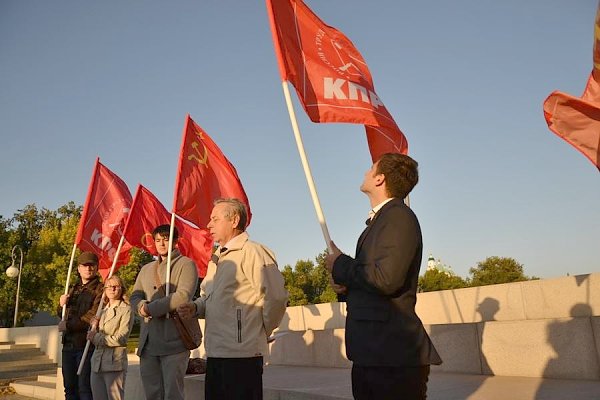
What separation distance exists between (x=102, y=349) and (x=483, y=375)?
4971mm

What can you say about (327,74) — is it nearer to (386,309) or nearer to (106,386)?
(386,309)

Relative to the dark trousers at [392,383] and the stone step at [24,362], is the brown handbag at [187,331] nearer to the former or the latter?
the dark trousers at [392,383]

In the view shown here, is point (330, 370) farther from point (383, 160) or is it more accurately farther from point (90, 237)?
point (383, 160)

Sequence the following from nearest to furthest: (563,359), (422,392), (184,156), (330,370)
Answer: (422,392) < (563,359) < (184,156) < (330,370)

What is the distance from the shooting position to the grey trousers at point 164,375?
5160 mm

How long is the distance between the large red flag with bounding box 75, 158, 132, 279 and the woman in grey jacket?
396 cm

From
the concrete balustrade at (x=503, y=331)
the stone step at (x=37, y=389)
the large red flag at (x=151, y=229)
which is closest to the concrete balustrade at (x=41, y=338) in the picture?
the stone step at (x=37, y=389)

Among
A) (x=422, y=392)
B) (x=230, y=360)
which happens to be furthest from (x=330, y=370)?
(x=422, y=392)

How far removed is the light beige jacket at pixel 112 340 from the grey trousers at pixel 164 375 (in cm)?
112

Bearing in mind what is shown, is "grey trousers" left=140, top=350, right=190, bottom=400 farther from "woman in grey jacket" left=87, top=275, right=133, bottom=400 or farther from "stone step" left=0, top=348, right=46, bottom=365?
"stone step" left=0, top=348, right=46, bottom=365

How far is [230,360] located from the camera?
12.9 feet

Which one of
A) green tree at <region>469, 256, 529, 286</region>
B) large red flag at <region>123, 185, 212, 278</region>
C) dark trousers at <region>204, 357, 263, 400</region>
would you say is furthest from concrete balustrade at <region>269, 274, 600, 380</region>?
green tree at <region>469, 256, 529, 286</region>

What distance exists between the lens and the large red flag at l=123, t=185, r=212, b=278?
9516mm

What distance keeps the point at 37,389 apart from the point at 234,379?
10382 millimetres
